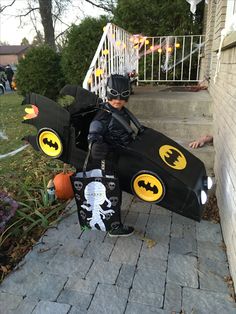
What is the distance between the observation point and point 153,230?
9.36 ft

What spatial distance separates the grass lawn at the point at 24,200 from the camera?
2.74m

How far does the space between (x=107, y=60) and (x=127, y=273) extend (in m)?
3.18

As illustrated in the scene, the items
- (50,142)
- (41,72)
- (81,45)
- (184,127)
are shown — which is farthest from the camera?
(41,72)

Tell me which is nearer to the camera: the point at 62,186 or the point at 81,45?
the point at 62,186

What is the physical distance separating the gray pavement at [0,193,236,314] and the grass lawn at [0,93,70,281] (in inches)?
6.8

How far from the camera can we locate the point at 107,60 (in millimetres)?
4457

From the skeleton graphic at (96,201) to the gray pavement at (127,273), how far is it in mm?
300

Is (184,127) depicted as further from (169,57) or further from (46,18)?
(46,18)

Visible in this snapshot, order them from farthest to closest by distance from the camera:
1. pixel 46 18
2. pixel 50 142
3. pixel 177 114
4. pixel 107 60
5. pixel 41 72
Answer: pixel 46 18 → pixel 41 72 → pixel 177 114 → pixel 107 60 → pixel 50 142

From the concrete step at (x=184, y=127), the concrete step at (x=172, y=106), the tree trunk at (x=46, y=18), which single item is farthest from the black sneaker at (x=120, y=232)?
the tree trunk at (x=46, y=18)

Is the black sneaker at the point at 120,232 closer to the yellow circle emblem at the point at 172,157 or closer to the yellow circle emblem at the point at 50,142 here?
the yellow circle emblem at the point at 172,157

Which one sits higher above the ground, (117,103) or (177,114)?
(117,103)

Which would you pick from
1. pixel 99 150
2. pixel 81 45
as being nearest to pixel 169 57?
pixel 81 45

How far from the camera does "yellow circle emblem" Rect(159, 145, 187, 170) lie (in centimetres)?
249
